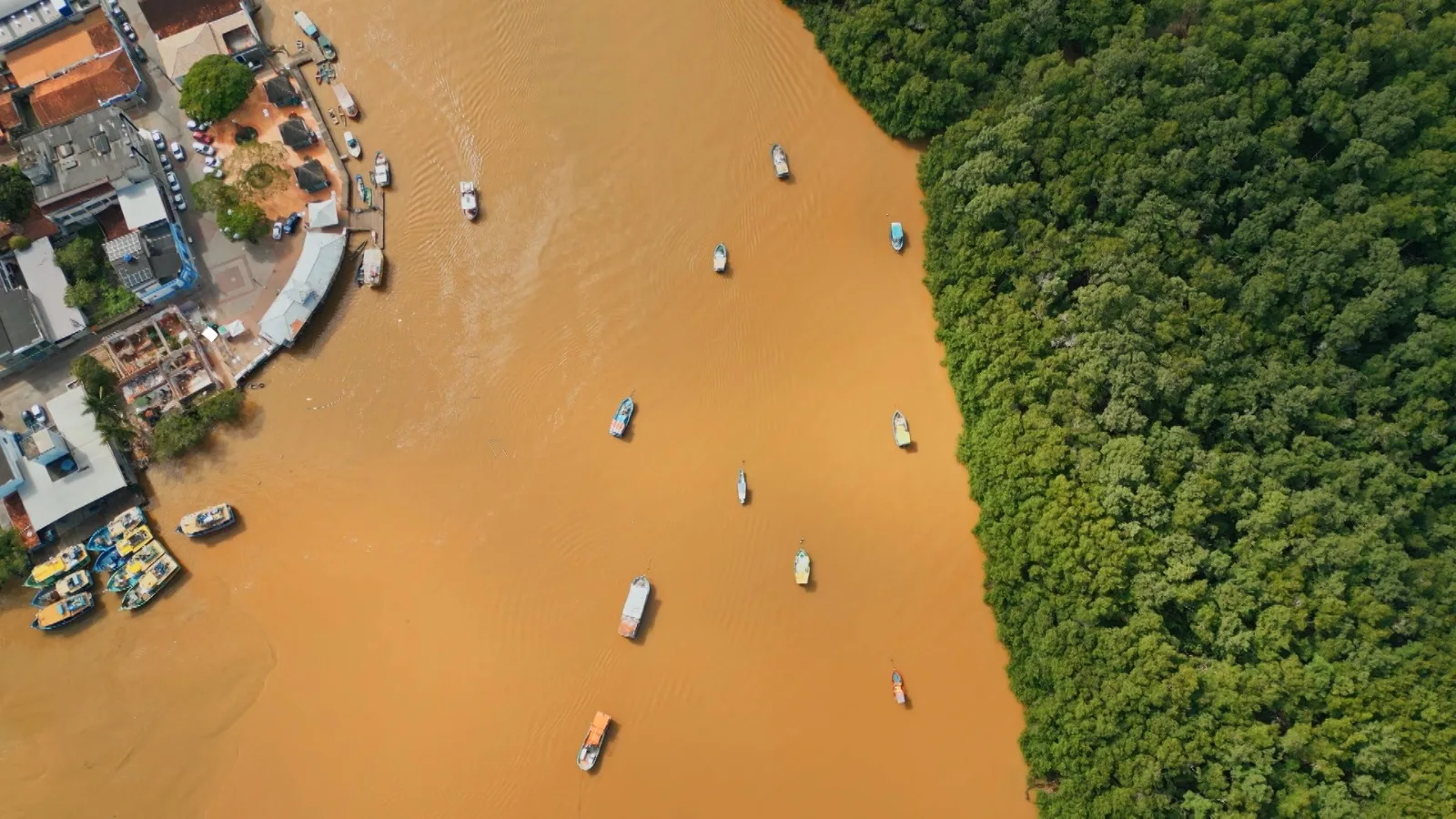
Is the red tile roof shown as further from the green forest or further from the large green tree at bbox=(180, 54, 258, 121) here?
the green forest

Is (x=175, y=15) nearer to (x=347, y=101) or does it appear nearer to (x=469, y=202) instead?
(x=347, y=101)

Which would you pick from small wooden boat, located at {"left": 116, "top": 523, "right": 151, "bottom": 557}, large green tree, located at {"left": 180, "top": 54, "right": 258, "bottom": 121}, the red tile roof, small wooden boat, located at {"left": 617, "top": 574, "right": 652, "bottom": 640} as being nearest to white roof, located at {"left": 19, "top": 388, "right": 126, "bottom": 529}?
small wooden boat, located at {"left": 116, "top": 523, "right": 151, "bottom": 557}

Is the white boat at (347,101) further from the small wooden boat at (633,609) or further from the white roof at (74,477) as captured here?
the small wooden boat at (633,609)

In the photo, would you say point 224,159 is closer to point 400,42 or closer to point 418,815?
point 400,42

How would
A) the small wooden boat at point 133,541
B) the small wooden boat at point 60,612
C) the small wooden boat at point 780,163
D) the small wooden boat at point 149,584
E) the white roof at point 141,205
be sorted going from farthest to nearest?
the small wooden boat at point 780,163 < the white roof at point 141,205 < the small wooden boat at point 133,541 < the small wooden boat at point 149,584 < the small wooden boat at point 60,612

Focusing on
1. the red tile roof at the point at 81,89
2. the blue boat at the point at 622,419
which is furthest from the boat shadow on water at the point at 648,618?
the red tile roof at the point at 81,89

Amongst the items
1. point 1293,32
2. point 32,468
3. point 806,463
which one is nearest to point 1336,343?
point 1293,32
